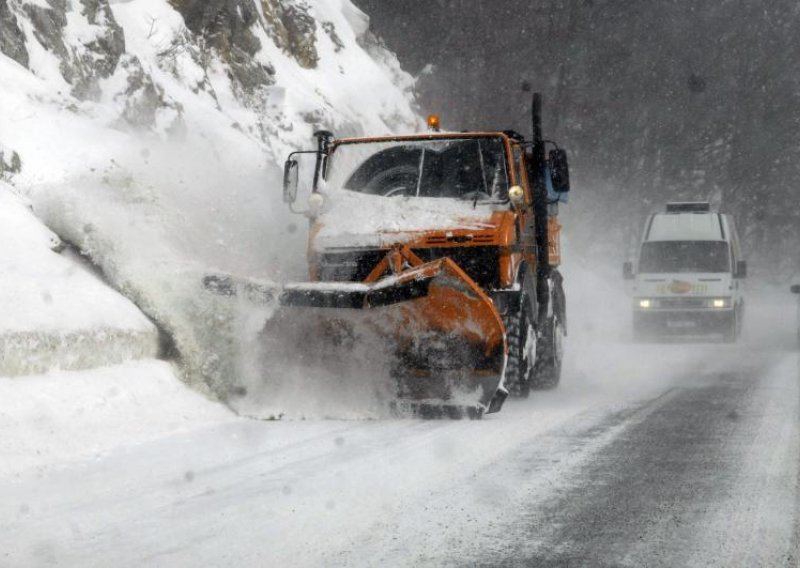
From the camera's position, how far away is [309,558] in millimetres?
3750

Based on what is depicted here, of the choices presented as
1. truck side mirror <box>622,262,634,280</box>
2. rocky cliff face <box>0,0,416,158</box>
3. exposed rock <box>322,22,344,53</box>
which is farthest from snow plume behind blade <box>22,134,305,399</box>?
exposed rock <box>322,22,344,53</box>

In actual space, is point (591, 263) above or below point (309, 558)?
above

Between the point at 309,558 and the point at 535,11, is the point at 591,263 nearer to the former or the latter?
the point at 535,11

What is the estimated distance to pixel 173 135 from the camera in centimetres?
1576

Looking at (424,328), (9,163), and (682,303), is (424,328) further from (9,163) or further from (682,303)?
(682,303)

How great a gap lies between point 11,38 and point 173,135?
10.7ft

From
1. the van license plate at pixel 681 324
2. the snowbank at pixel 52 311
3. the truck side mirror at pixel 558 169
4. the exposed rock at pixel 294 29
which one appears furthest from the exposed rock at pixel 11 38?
the van license plate at pixel 681 324

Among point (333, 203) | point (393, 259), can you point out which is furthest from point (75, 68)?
point (393, 259)

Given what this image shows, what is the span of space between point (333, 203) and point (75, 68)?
7.01 metres

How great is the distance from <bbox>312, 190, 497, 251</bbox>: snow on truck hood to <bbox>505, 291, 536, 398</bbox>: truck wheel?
75cm

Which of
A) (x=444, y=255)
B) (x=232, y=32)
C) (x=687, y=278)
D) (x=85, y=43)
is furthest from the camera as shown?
(x=232, y=32)

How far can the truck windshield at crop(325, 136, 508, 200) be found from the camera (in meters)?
8.70

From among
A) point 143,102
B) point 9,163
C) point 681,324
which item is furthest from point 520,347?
point 681,324

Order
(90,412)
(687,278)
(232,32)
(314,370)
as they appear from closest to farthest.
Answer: (90,412) < (314,370) < (687,278) < (232,32)
